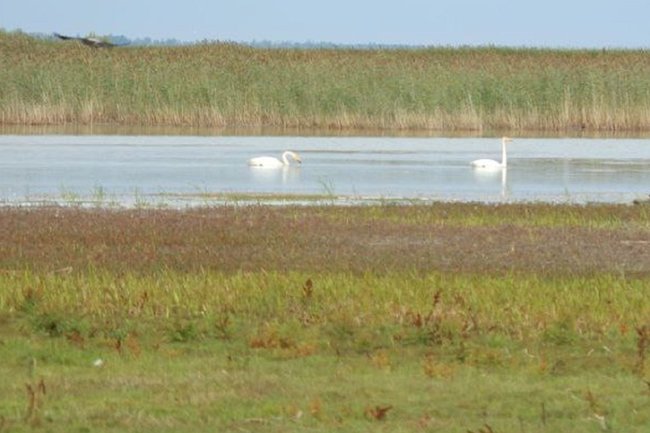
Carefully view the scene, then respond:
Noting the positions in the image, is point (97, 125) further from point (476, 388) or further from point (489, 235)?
point (476, 388)

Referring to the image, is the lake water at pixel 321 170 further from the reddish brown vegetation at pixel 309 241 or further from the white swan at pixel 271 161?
the reddish brown vegetation at pixel 309 241

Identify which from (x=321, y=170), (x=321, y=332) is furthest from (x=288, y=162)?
(x=321, y=332)

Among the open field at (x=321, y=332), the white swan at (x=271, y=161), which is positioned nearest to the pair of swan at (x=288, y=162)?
the white swan at (x=271, y=161)

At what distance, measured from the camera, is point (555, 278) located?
12.9 m

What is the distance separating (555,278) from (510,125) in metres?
27.9

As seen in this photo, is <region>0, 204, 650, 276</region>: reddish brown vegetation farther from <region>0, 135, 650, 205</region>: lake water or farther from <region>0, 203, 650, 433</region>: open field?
<region>0, 135, 650, 205</region>: lake water

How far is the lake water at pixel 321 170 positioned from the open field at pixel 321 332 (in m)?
6.64

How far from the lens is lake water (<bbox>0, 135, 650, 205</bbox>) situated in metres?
23.2

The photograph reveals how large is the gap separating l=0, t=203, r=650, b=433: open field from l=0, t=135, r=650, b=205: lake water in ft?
21.8

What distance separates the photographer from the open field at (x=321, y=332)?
26.2 ft

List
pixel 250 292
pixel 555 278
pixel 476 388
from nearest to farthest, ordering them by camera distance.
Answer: pixel 476 388
pixel 250 292
pixel 555 278

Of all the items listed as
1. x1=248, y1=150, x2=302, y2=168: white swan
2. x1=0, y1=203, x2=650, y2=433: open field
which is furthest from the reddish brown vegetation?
x1=248, y1=150, x2=302, y2=168: white swan

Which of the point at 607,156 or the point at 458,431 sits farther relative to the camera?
the point at 607,156

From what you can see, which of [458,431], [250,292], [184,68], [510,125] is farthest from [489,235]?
[184,68]
